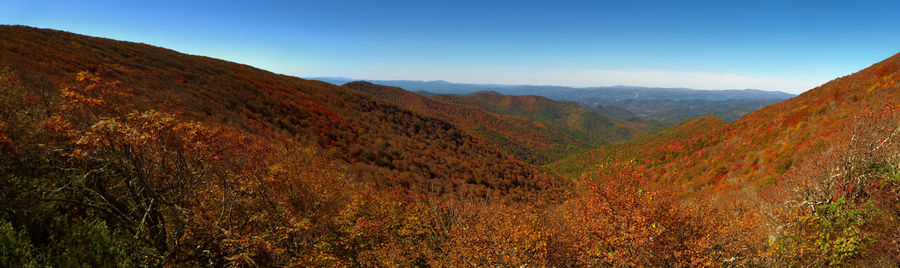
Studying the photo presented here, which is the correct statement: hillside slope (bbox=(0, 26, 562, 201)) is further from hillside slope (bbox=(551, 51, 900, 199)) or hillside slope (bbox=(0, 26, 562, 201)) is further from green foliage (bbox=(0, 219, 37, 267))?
hillside slope (bbox=(551, 51, 900, 199))

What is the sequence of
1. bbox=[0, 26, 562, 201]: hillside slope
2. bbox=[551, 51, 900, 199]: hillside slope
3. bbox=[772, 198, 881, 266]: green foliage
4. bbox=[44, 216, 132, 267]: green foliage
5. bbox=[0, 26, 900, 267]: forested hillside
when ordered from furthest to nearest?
bbox=[0, 26, 562, 201]: hillside slope → bbox=[551, 51, 900, 199]: hillside slope → bbox=[772, 198, 881, 266]: green foliage → bbox=[0, 26, 900, 267]: forested hillside → bbox=[44, 216, 132, 267]: green foliage

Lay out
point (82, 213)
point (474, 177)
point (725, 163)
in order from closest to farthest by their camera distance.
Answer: point (82, 213) < point (725, 163) < point (474, 177)

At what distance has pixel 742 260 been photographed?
457 inches

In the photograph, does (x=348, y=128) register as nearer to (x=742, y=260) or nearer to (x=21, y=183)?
(x=21, y=183)

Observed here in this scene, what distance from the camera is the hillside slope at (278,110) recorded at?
37.3m

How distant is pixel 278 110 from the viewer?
58.0 m

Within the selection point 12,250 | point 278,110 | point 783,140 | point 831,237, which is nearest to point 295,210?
point 12,250

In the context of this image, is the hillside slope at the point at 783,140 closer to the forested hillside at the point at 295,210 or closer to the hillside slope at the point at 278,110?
the forested hillside at the point at 295,210

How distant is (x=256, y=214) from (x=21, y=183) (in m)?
7.13

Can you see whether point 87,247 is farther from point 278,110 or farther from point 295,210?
point 278,110

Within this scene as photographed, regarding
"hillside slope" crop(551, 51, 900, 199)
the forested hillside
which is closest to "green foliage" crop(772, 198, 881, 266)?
the forested hillside

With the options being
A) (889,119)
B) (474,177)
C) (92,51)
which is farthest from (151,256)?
(92,51)

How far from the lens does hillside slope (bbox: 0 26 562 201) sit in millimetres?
37300

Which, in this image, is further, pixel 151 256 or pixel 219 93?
pixel 219 93
